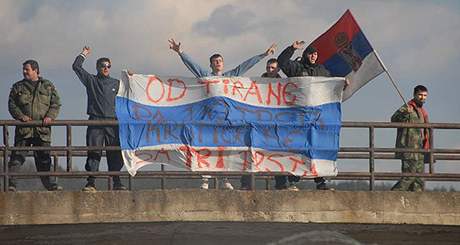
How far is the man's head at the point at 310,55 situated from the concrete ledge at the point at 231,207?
1.86 metres

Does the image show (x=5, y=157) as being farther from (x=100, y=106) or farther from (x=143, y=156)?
(x=143, y=156)

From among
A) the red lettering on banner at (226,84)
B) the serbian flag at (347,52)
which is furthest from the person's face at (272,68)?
the serbian flag at (347,52)

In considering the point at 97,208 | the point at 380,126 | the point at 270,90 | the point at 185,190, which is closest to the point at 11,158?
the point at 97,208

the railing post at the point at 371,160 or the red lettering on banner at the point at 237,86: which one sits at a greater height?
the red lettering on banner at the point at 237,86

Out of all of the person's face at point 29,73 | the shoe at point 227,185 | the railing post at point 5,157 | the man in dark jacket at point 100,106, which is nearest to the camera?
the railing post at point 5,157

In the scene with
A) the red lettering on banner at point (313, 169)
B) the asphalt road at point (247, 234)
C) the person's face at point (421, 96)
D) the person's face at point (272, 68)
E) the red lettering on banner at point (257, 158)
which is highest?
the person's face at point (272, 68)

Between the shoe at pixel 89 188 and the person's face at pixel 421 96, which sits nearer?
the shoe at pixel 89 188

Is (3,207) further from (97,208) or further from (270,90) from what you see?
(270,90)

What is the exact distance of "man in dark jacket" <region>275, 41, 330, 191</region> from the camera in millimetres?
14789

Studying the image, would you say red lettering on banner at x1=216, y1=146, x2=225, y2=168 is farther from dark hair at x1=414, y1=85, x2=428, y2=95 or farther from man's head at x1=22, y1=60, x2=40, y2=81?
dark hair at x1=414, y1=85, x2=428, y2=95

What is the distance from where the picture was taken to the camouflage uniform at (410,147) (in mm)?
14922

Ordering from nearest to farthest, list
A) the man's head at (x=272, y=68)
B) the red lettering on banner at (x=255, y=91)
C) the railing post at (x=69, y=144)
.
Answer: the railing post at (x=69, y=144) → the red lettering on banner at (x=255, y=91) → the man's head at (x=272, y=68)

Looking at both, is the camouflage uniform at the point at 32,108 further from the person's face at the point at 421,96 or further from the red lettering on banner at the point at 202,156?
the person's face at the point at 421,96

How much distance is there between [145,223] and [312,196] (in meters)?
2.16
